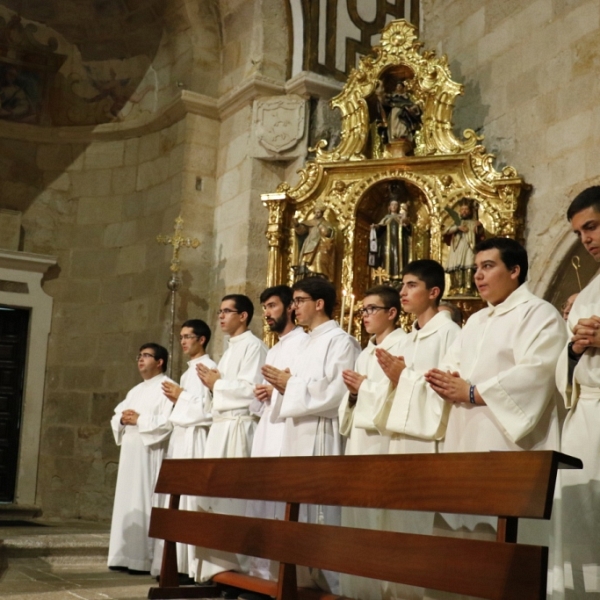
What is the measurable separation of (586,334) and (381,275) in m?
4.71

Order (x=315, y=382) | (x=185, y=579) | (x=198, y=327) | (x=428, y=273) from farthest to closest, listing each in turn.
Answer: (x=198, y=327)
(x=185, y=579)
(x=315, y=382)
(x=428, y=273)

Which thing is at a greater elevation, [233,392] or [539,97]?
[539,97]

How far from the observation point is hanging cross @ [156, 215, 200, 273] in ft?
31.9

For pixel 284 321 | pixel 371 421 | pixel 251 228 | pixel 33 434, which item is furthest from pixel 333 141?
pixel 371 421

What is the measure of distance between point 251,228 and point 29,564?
4.14 metres

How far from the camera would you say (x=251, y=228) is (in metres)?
9.68

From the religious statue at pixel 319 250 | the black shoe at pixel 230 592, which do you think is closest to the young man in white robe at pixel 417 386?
the black shoe at pixel 230 592

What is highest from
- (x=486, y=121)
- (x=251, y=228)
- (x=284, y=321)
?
(x=486, y=121)

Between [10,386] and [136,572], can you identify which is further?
[10,386]

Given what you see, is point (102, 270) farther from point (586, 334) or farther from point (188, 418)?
point (586, 334)

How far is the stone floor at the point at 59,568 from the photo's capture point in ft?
17.9

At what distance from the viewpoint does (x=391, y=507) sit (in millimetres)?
3508

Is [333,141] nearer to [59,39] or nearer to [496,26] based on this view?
[496,26]

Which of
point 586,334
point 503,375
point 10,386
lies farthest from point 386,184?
point 10,386
